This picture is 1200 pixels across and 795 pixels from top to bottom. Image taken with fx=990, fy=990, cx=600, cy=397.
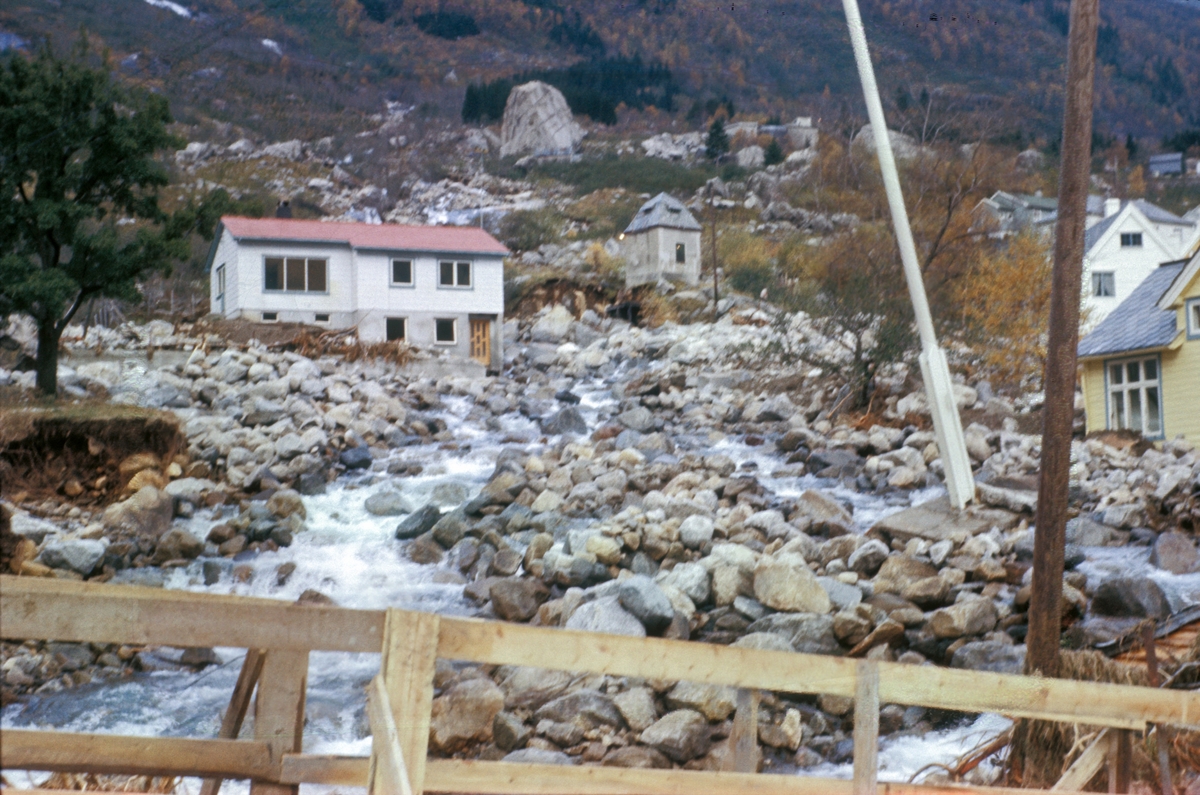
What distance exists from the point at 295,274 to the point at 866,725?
15648 mm

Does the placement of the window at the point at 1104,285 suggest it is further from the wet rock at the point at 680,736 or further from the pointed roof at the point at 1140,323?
the wet rock at the point at 680,736

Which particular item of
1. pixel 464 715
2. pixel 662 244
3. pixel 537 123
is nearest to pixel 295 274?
pixel 537 123

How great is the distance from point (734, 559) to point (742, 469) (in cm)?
466

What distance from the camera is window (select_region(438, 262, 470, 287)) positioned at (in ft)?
58.7

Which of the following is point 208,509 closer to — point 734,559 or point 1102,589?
point 734,559

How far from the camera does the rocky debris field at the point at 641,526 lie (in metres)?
6.63

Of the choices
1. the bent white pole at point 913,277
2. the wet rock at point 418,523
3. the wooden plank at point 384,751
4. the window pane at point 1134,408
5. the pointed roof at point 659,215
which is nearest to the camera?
the wooden plank at point 384,751

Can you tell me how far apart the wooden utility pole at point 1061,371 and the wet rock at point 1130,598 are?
3136 millimetres

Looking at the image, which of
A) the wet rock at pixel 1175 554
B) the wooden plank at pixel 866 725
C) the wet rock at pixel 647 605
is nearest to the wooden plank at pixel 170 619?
the wooden plank at pixel 866 725

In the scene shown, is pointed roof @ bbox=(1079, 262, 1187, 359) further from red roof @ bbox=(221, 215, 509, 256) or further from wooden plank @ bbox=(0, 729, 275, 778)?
wooden plank @ bbox=(0, 729, 275, 778)

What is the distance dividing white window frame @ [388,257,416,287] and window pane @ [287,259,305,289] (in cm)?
148

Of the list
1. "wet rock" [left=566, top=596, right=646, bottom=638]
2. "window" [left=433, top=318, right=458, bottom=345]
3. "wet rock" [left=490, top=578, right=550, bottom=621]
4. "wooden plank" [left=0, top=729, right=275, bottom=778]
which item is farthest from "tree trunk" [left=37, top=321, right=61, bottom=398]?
"wooden plank" [left=0, top=729, right=275, bottom=778]

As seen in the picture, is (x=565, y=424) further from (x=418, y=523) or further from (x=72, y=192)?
(x=72, y=192)

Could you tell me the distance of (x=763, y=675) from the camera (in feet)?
9.37
